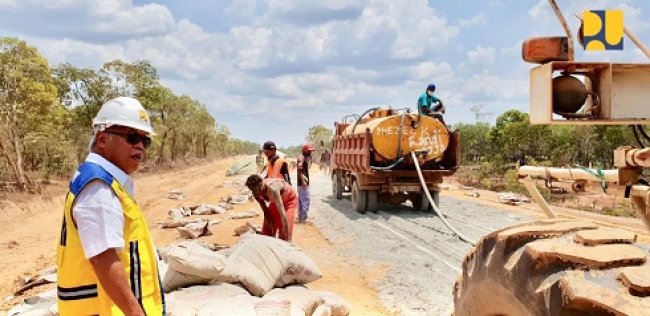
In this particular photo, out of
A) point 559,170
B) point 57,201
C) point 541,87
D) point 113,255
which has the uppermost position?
point 541,87

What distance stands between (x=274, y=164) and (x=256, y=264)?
10.3 feet

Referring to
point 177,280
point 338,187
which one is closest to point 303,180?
point 338,187

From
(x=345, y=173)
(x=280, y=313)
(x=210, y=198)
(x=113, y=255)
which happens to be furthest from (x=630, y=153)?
(x=210, y=198)

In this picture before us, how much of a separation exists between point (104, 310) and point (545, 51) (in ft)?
5.80

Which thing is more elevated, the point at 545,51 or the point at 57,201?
the point at 545,51

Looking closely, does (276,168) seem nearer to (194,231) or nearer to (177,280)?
(194,231)

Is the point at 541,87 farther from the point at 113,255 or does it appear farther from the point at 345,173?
the point at 345,173

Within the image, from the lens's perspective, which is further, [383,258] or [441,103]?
[441,103]

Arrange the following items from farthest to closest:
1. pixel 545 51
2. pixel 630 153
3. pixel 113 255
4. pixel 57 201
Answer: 1. pixel 57 201
2. pixel 113 255
3. pixel 630 153
4. pixel 545 51

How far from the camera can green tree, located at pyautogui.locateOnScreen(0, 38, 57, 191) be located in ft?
61.2

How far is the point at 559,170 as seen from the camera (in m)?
2.35

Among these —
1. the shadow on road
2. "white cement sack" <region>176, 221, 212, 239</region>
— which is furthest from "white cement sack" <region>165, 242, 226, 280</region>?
the shadow on road

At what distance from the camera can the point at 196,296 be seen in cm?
411

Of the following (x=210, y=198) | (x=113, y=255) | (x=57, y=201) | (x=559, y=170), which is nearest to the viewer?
(x=113, y=255)
